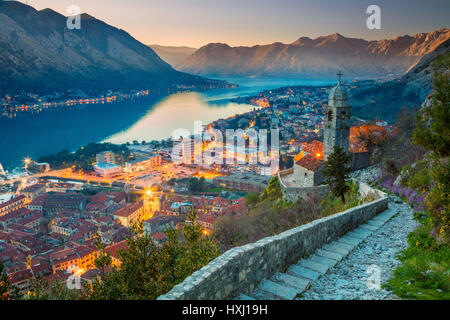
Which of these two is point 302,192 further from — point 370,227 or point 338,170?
point 370,227

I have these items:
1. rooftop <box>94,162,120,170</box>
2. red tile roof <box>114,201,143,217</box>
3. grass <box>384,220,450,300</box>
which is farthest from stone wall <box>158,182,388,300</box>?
rooftop <box>94,162,120,170</box>

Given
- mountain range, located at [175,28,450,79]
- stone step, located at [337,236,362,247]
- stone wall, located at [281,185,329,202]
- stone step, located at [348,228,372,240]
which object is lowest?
stone wall, located at [281,185,329,202]

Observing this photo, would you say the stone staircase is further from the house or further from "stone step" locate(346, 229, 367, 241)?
the house

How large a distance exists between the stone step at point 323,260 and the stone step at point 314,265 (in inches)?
2.9

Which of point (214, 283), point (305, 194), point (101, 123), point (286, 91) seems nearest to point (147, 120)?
→ point (101, 123)

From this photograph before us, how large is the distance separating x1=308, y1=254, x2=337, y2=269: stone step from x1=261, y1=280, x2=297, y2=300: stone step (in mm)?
908

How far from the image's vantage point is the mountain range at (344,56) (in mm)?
36406

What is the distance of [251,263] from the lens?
11.6 feet

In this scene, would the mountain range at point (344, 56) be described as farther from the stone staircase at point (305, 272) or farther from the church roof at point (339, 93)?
the stone staircase at point (305, 272)

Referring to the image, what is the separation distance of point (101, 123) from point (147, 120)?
29.2 ft

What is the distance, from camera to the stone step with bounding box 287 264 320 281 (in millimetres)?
3898

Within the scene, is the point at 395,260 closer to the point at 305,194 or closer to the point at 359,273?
the point at 359,273

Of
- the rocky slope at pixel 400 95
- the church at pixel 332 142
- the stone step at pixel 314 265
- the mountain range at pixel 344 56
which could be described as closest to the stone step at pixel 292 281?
the stone step at pixel 314 265

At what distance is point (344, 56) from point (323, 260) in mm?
80370
